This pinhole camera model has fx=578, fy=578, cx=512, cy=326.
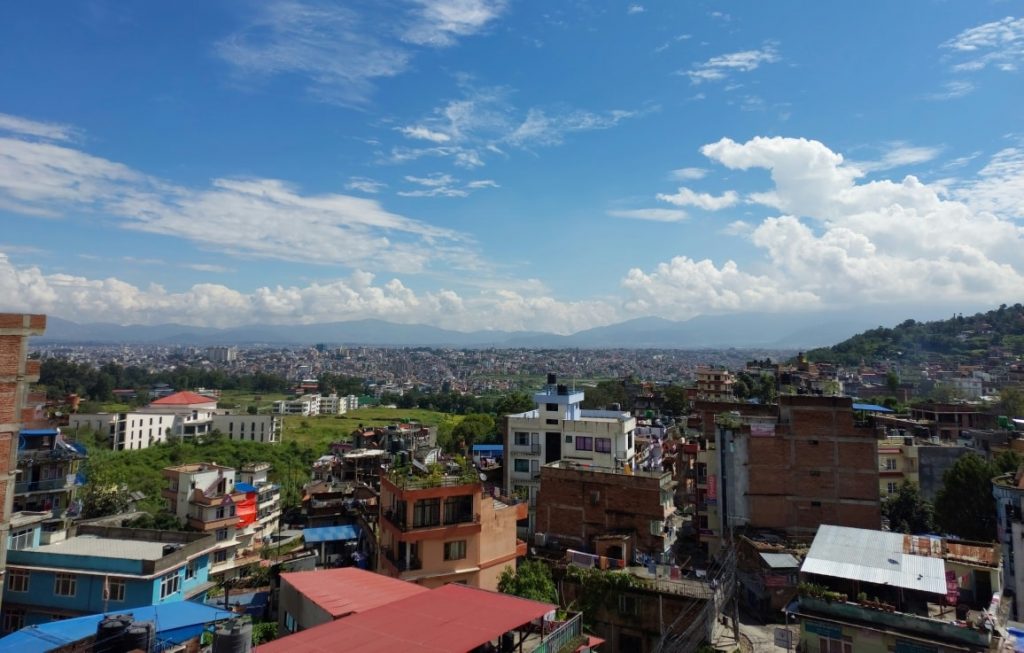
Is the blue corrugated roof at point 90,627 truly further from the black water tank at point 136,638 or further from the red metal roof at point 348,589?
the black water tank at point 136,638

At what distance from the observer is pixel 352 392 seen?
15362 centimetres

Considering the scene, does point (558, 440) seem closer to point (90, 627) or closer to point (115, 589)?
point (115, 589)

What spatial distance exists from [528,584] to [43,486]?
2338 cm

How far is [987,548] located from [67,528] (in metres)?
30.3

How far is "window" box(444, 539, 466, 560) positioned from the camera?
62.2 feet

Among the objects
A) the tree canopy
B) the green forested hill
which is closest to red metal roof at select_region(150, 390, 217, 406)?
the tree canopy

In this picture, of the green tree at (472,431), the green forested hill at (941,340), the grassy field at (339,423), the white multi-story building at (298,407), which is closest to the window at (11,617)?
the green tree at (472,431)

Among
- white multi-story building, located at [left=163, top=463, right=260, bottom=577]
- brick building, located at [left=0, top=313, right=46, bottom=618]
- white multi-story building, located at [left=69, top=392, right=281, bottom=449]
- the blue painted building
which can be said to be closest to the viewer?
brick building, located at [left=0, top=313, right=46, bottom=618]

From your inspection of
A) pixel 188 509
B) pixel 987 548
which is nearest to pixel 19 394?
pixel 188 509

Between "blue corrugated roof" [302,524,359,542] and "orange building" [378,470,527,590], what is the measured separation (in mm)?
7264

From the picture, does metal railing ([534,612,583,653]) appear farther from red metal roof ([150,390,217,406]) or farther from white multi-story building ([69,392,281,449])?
red metal roof ([150,390,217,406])

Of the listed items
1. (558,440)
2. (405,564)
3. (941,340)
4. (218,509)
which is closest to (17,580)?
(405,564)

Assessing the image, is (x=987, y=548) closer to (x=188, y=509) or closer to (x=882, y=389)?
(x=188, y=509)

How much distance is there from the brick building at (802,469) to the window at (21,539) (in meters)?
27.7
